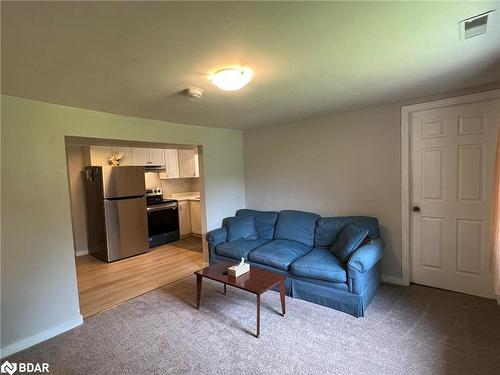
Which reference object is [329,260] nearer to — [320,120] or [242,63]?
[320,120]

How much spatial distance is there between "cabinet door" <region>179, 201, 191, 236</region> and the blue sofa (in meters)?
1.78

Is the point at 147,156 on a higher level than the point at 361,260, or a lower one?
higher

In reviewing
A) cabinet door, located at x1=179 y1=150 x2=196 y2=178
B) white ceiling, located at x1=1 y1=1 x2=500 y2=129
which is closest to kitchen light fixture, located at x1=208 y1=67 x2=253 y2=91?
white ceiling, located at x1=1 y1=1 x2=500 y2=129

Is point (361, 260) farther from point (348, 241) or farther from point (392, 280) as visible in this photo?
point (392, 280)

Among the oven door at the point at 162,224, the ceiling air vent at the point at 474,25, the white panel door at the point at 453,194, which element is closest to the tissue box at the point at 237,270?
the white panel door at the point at 453,194

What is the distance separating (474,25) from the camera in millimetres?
1411

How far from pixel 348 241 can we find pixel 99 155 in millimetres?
4340

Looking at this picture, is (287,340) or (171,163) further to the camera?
(171,163)

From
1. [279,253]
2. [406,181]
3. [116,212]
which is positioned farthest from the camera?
[116,212]

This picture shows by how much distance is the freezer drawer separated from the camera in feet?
14.2

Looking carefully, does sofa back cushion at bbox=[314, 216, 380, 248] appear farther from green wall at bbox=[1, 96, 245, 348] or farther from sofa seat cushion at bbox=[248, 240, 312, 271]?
green wall at bbox=[1, 96, 245, 348]

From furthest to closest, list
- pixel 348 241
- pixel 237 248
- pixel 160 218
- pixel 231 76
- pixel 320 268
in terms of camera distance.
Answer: pixel 160 218, pixel 237 248, pixel 348 241, pixel 320 268, pixel 231 76

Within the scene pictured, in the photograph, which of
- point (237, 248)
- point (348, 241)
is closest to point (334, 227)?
point (348, 241)

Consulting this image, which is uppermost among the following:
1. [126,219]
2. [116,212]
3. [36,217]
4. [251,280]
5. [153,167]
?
[153,167]
